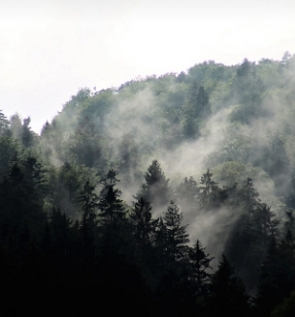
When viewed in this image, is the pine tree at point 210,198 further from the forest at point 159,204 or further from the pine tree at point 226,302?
the pine tree at point 226,302

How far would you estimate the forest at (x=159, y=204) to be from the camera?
40.6 metres

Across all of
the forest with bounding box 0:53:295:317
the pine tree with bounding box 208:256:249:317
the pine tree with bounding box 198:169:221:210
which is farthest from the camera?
the pine tree with bounding box 198:169:221:210

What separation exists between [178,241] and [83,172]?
4170cm

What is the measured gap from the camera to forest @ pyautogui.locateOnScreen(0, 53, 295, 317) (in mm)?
40625

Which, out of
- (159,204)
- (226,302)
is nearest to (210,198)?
(159,204)

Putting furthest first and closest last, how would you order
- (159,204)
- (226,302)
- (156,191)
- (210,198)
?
(156,191) < (159,204) < (210,198) < (226,302)

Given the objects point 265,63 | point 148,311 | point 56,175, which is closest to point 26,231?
point 148,311

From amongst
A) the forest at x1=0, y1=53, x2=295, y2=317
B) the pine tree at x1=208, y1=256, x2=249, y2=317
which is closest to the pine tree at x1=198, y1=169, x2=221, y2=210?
the forest at x1=0, y1=53, x2=295, y2=317

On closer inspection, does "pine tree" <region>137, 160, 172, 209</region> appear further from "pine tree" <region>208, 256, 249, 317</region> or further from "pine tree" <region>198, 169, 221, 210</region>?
"pine tree" <region>208, 256, 249, 317</region>

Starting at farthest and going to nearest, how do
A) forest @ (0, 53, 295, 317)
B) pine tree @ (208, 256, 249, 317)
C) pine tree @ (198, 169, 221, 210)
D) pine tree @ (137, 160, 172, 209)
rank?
pine tree @ (137, 160, 172, 209)
pine tree @ (198, 169, 221, 210)
forest @ (0, 53, 295, 317)
pine tree @ (208, 256, 249, 317)

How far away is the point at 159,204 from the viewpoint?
9038 centimetres

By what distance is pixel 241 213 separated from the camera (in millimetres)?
81000

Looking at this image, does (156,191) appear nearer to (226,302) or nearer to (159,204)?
(159,204)

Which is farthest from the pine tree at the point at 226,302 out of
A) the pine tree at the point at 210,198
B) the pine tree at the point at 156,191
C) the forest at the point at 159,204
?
the pine tree at the point at 156,191
